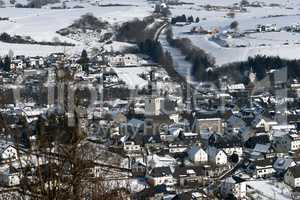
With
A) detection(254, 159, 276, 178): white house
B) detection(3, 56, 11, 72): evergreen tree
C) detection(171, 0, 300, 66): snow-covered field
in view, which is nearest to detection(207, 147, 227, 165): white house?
detection(254, 159, 276, 178): white house

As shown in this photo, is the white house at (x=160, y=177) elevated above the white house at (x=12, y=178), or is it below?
below

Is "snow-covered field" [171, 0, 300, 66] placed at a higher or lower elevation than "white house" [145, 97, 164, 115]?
higher

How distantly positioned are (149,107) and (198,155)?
204 centimetres

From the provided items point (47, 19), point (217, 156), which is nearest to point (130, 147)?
point (217, 156)

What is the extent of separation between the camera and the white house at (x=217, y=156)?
6.11m

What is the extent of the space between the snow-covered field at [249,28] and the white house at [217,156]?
5.76 metres

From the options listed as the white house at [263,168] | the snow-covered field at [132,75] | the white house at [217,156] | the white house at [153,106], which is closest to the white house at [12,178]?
the white house at [263,168]

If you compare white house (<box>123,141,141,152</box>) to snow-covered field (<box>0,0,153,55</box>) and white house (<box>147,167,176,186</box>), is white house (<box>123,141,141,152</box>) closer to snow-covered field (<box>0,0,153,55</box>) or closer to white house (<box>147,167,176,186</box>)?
white house (<box>147,167,176,186</box>)

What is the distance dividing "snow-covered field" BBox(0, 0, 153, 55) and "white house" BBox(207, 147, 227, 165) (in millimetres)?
7224

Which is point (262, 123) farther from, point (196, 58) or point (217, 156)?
point (196, 58)

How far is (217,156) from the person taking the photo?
612 cm

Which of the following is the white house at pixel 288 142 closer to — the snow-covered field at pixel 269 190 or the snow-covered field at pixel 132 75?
the snow-covered field at pixel 269 190

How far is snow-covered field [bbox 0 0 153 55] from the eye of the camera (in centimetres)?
1345

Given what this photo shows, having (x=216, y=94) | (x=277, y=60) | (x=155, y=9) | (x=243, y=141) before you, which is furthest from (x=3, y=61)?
(x=155, y=9)
